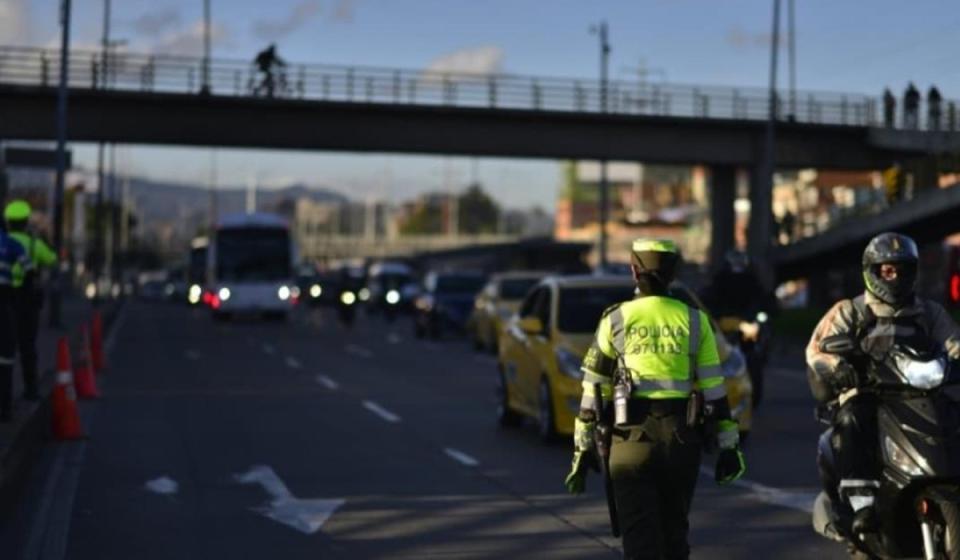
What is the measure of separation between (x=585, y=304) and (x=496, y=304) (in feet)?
65.1

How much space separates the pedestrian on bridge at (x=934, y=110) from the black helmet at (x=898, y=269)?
44160 mm

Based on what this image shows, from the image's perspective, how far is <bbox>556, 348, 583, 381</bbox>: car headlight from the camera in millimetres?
17672

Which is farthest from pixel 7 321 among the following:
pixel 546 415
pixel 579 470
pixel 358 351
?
pixel 358 351

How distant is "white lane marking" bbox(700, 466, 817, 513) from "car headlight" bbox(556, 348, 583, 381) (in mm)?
2851

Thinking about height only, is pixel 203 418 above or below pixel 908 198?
below

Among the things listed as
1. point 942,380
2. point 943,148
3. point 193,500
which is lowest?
point 193,500

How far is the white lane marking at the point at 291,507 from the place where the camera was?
1279cm

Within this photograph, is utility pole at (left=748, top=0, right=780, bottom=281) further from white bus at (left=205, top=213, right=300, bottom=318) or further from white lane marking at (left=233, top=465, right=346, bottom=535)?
white lane marking at (left=233, top=465, right=346, bottom=535)

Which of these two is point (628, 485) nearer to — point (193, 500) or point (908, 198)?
point (193, 500)

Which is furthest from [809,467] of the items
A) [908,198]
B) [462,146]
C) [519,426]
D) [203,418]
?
[462,146]

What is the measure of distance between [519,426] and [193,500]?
6737 millimetres

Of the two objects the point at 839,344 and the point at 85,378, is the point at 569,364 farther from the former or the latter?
the point at 839,344

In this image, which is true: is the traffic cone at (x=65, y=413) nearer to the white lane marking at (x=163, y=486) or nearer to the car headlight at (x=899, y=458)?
the white lane marking at (x=163, y=486)

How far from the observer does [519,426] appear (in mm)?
20344
